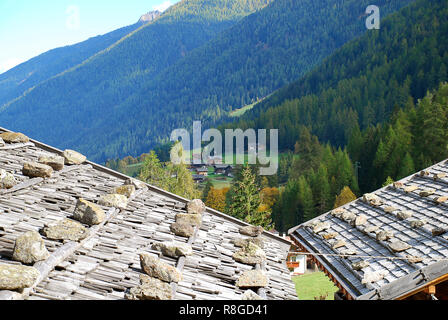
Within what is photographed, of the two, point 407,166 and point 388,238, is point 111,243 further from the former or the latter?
point 407,166

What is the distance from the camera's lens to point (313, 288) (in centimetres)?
3281

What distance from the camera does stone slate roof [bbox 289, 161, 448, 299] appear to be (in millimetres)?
8828

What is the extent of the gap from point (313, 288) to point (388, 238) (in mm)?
23352

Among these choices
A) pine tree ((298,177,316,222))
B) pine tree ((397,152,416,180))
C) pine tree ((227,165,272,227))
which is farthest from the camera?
pine tree ((298,177,316,222))

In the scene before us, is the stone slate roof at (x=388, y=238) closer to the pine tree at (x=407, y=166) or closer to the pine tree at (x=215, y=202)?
the pine tree at (x=407, y=166)

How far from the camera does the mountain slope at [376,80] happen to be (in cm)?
14100

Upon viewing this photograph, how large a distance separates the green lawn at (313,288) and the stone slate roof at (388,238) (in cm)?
1621

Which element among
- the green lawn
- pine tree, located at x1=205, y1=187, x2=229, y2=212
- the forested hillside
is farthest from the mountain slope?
the green lawn

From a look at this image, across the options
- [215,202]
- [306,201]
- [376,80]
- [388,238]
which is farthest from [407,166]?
[376,80]

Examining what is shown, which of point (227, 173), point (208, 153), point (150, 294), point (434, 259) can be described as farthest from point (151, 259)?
point (208, 153)

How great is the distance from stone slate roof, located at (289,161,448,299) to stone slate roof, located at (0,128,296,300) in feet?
6.92

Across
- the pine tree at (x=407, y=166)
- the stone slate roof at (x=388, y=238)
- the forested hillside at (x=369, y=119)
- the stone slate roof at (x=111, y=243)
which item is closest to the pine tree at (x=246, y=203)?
the forested hillside at (x=369, y=119)

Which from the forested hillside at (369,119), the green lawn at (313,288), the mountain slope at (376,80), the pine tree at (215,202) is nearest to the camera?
the green lawn at (313,288)

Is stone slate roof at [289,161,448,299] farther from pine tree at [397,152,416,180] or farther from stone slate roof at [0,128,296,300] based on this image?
pine tree at [397,152,416,180]
